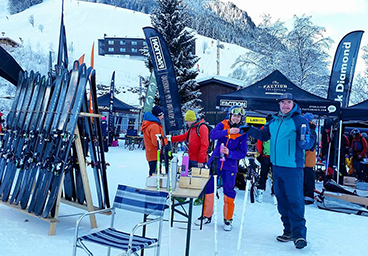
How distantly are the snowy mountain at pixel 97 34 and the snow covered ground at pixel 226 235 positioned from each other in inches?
1474

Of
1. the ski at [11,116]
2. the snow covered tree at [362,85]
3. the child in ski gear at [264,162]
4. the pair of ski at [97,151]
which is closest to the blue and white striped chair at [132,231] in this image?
the pair of ski at [97,151]

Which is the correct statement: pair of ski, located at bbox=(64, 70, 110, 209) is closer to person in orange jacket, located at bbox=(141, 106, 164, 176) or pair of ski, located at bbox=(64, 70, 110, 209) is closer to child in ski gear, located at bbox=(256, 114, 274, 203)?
person in orange jacket, located at bbox=(141, 106, 164, 176)

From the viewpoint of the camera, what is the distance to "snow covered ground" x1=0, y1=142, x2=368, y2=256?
10.8ft

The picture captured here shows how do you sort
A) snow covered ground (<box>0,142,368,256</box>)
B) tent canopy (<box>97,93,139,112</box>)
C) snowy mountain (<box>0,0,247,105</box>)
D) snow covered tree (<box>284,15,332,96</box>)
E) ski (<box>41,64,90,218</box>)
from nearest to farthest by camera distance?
snow covered ground (<box>0,142,368,256</box>)
ski (<box>41,64,90,218</box>)
tent canopy (<box>97,93,139,112</box>)
snow covered tree (<box>284,15,332,96</box>)
snowy mountain (<box>0,0,247,105</box>)

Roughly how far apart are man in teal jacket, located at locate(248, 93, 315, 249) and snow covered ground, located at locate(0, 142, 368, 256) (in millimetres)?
A: 321

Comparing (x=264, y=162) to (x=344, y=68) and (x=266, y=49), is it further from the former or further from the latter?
(x=266, y=49)

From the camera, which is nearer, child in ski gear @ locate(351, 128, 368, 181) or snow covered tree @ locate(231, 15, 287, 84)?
child in ski gear @ locate(351, 128, 368, 181)

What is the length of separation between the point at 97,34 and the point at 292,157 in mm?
85911

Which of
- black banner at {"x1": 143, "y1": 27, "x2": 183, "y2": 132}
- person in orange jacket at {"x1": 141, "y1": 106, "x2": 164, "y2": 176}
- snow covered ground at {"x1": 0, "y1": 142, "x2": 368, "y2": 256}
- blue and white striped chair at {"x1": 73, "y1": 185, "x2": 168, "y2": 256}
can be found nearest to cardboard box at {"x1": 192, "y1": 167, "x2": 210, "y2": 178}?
snow covered ground at {"x1": 0, "y1": 142, "x2": 368, "y2": 256}

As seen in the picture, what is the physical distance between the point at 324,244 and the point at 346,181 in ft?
15.6

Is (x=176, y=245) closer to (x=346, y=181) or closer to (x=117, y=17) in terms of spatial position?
(x=346, y=181)

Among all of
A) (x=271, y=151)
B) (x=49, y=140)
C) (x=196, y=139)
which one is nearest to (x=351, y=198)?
(x=271, y=151)

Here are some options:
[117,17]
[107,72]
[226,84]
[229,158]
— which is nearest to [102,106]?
[226,84]

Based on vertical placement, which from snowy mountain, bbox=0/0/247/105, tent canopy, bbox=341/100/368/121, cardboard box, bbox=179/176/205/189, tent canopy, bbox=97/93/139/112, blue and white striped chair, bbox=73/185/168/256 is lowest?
blue and white striped chair, bbox=73/185/168/256
